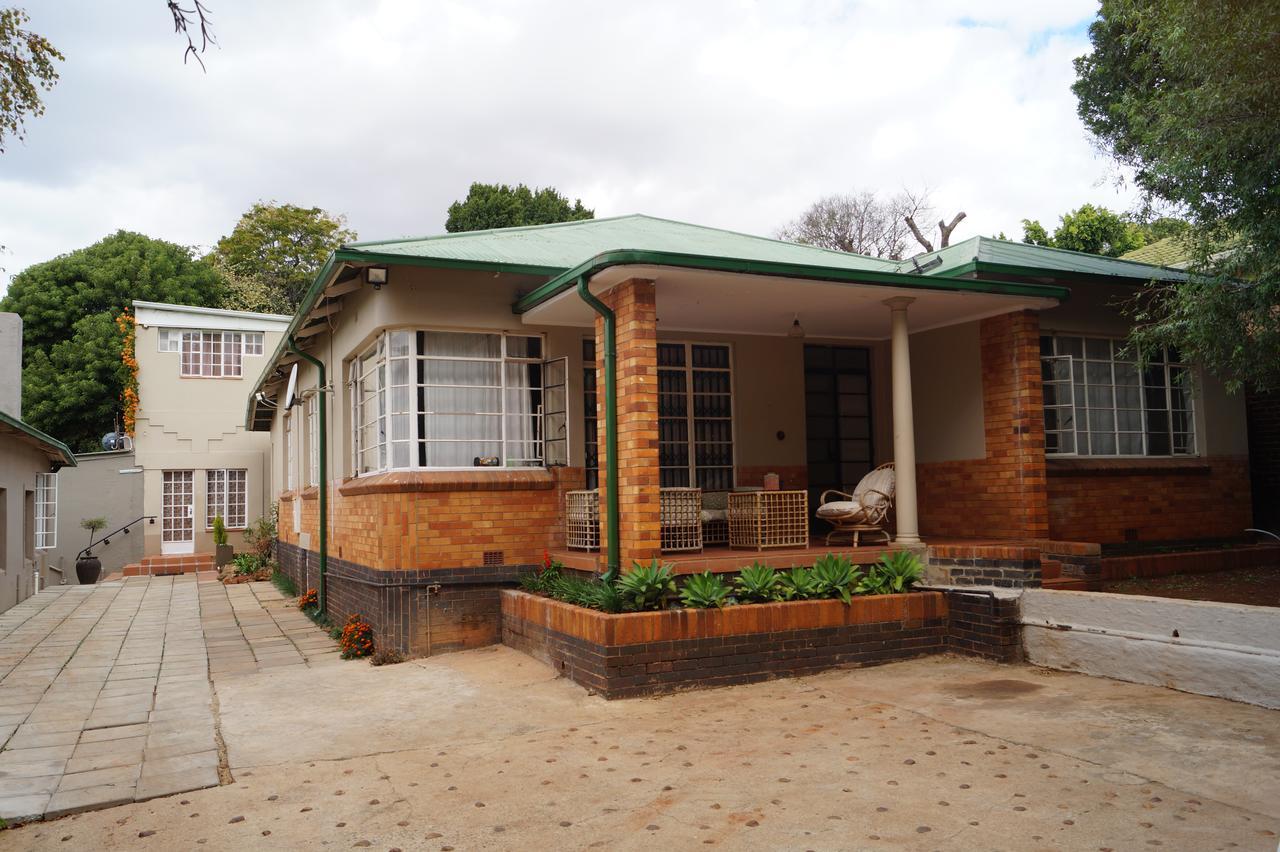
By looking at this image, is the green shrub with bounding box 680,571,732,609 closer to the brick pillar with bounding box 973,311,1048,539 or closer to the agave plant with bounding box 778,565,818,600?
the agave plant with bounding box 778,565,818,600

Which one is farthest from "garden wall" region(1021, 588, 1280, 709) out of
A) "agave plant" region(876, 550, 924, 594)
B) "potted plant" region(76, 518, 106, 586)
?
"potted plant" region(76, 518, 106, 586)

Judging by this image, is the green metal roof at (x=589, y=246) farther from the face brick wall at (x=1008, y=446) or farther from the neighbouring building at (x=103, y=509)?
the neighbouring building at (x=103, y=509)

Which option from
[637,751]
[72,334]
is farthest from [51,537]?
[637,751]

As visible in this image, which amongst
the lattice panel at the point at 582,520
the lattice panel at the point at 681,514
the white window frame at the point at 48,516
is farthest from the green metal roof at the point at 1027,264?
the white window frame at the point at 48,516

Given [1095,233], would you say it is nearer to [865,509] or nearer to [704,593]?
→ [865,509]

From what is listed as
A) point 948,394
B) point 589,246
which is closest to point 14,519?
point 589,246

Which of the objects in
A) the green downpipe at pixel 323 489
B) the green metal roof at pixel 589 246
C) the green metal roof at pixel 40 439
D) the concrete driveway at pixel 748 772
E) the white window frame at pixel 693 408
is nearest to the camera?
the concrete driveway at pixel 748 772

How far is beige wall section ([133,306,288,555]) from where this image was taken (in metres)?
22.5

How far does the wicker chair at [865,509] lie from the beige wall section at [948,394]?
1.29 meters

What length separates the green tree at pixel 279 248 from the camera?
36781 mm

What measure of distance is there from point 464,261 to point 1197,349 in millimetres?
6954

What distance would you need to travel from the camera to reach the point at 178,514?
22781mm

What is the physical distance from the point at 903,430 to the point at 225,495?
1926cm

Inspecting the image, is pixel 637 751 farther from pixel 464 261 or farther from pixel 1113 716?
pixel 464 261
